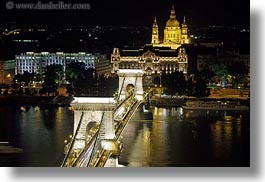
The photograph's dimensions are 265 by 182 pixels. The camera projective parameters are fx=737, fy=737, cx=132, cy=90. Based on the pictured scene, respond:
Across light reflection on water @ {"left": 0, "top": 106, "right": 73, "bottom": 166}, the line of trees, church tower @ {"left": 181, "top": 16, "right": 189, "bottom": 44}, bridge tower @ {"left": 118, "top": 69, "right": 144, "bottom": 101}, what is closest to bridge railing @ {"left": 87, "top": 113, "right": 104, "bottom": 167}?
light reflection on water @ {"left": 0, "top": 106, "right": 73, "bottom": 166}

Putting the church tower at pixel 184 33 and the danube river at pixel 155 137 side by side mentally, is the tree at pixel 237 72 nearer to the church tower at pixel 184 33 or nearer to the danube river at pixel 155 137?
the danube river at pixel 155 137

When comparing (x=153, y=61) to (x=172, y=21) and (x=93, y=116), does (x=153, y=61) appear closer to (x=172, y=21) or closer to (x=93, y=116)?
(x=172, y=21)

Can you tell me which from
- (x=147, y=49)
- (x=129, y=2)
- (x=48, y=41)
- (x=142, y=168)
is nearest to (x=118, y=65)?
(x=147, y=49)

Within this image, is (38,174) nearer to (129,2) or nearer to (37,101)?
(129,2)

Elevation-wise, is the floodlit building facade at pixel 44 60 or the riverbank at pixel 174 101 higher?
the floodlit building facade at pixel 44 60

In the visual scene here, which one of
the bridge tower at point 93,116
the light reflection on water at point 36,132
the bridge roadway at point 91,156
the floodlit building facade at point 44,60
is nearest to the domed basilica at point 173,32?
the floodlit building facade at point 44,60

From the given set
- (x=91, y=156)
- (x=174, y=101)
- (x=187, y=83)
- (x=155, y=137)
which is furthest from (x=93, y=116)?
(x=174, y=101)

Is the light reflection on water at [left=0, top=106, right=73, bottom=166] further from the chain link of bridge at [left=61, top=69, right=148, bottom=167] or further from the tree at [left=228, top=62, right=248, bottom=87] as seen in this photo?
the tree at [left=228, top=62, right=248, bottom=87]
